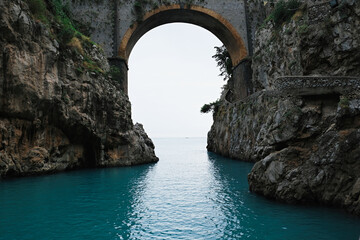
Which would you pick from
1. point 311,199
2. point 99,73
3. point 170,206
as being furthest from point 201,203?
point 99,73

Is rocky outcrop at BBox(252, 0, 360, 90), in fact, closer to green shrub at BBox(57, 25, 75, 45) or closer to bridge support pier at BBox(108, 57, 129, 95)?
bridge support pier at BBox(108, 57, 129, 95)

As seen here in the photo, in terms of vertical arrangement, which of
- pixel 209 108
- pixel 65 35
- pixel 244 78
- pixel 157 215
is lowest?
pixel 157 215

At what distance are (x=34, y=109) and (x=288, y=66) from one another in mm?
16629

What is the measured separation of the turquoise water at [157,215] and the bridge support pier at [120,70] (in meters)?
14.0

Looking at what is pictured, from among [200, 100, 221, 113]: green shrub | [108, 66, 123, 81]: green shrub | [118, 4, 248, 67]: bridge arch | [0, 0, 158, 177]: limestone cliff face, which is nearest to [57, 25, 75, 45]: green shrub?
[0, 0, 158, 177]: limestone cliff face

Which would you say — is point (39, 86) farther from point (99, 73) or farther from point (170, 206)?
point (170, 206)

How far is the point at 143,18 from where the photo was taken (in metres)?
27.1

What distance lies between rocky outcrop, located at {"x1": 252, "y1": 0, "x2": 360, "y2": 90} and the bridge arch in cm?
823

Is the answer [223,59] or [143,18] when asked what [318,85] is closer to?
[143,18]

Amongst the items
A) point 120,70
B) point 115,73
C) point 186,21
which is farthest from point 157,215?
point 186,21

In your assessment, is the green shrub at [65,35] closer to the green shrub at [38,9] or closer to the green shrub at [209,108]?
the green shrub at [38,9]

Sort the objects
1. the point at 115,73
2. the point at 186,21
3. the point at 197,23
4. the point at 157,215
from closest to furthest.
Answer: the point at 157,215, the point at 115,73, the point at 186,21, the point at 197,23

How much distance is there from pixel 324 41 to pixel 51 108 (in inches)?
657

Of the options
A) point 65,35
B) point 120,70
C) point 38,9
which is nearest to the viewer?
point 38,9
